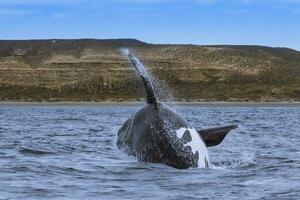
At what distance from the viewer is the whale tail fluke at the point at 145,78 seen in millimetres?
13539

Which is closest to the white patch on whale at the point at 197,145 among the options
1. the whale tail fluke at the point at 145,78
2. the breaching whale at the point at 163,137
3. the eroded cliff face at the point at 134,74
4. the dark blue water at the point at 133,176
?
the breaching whale at the point at 163,137

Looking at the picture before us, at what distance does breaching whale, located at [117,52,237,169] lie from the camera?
43.8 ft

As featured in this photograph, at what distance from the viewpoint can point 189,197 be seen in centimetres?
1119

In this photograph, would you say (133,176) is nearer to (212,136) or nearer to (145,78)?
(145,78)

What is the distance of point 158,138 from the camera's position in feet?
44.0

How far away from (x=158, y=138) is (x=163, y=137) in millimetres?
94

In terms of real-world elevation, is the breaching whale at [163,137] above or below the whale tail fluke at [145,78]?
below

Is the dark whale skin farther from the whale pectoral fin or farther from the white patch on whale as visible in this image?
the whale pectoral fin

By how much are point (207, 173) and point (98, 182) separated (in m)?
2.05

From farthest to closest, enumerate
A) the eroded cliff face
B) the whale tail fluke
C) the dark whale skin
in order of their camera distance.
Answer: the eroded cliff face, the whale tail fluke, the dark whale skin

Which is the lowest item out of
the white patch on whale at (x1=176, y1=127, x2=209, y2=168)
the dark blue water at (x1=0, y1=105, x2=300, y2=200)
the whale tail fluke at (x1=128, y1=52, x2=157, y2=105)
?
the dark blue water at (x1=0, y1=105, x2=300, y2=200)

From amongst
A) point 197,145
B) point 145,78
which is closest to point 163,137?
point 197,145

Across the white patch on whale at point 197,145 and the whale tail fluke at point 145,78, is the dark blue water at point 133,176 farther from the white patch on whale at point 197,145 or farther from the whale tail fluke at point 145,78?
the whale tail fluke at point 145,78

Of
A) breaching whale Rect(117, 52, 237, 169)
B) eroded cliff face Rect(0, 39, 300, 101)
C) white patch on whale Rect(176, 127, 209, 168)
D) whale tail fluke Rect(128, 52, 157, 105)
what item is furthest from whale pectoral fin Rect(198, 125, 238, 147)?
eroded cliff face Rect(0, 39, 300, 101)
